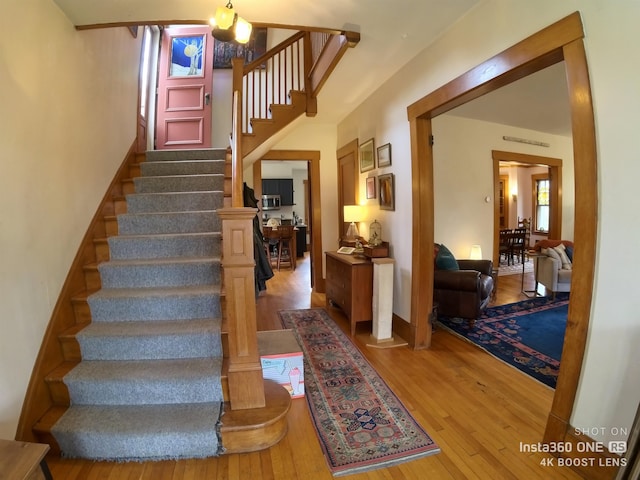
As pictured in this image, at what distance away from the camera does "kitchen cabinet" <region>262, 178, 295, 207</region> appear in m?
9.53

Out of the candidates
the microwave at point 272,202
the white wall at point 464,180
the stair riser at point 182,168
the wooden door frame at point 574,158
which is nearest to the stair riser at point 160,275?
the stair riser at point 182,168

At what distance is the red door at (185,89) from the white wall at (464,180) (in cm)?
335

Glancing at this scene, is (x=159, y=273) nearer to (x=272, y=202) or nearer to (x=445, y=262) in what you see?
(x=445, y=262)

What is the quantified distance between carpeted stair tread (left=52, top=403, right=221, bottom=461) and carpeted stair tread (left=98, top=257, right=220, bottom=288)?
989 mm

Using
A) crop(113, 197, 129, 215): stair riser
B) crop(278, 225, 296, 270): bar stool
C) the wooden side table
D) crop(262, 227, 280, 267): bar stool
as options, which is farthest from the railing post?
the wooden side table

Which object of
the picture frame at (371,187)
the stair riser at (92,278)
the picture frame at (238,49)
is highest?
the picture frame at (238,49)

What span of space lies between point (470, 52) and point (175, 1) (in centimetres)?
199

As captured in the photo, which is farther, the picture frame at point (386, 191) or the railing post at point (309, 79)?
the railing post at point (309, 79)

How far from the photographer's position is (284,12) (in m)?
2.21

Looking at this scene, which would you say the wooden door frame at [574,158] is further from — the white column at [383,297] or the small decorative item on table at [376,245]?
the small decorative item on table at [376,245]

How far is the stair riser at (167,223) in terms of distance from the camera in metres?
2.90

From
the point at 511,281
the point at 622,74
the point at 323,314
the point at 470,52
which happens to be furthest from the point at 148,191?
the point at 511,281

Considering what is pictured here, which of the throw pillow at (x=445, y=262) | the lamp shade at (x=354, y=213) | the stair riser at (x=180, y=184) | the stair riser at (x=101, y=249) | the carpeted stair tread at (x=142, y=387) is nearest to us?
the carpeted stair tread at (x=142, y=387)

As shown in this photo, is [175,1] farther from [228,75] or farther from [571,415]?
[571,415]
